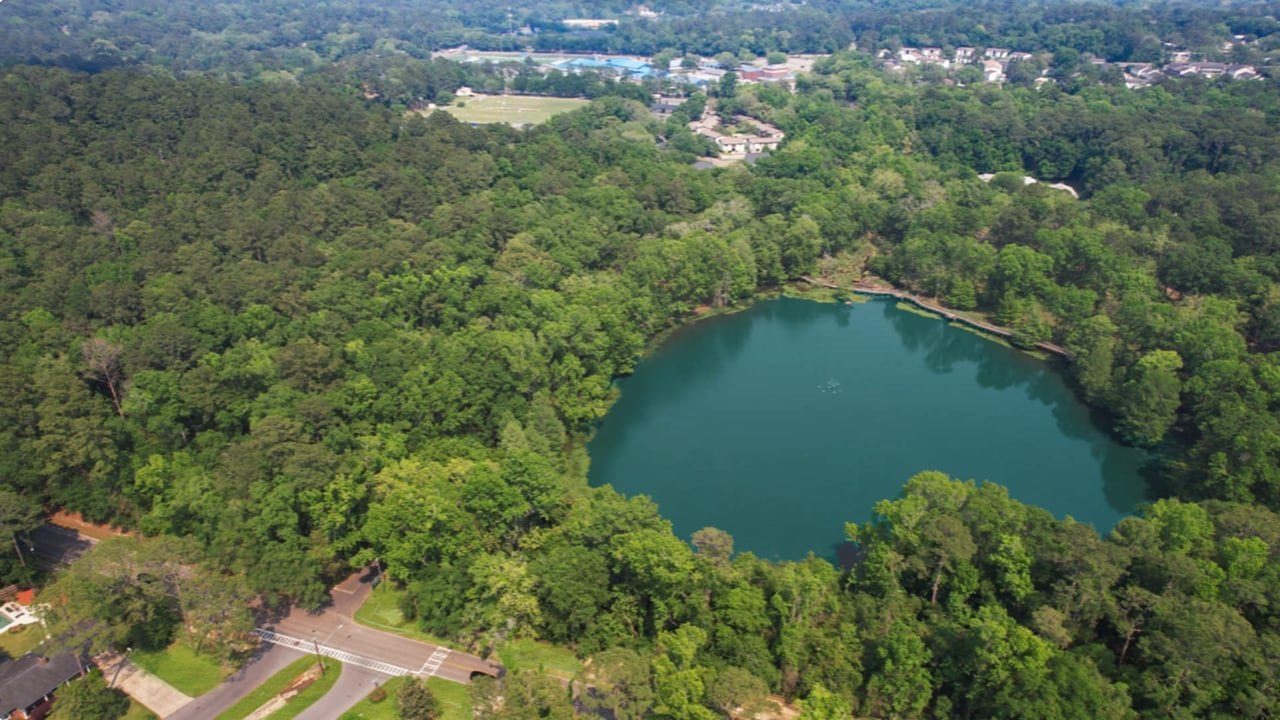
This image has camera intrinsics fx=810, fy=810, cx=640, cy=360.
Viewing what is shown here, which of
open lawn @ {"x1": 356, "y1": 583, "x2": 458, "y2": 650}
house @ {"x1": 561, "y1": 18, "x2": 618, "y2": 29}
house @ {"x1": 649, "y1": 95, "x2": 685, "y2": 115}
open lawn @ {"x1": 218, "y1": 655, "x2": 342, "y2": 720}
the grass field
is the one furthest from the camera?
house @ {"x1": 561, "y1": 18, "x2": 618, "y2": 29}

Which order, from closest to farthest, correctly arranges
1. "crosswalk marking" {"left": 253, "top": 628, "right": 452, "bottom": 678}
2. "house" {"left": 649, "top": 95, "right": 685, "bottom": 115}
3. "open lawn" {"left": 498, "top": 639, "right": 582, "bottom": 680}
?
1. "open lawn" {"left": 498, "top": 639, "right": 582, "bottom": 680}
2. "crosswalk marking" {"left": 253, "top": 628, "right": 452, "bottom": 678}
3. "house" {"left": 649, "top": 95, "right": 685, "bottom": 115}

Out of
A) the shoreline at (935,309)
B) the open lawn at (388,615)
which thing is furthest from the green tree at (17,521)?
the shoreline at (935,309)

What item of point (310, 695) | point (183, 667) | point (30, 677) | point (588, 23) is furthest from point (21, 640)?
point (588, 23)

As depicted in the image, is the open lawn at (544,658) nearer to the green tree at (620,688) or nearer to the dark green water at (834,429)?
the green tree at (620,688)

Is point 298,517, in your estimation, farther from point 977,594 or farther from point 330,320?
point 977,594

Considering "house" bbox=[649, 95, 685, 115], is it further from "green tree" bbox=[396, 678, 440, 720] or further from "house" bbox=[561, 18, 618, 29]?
"green tree" bbox=[396, 678, 440, 720]

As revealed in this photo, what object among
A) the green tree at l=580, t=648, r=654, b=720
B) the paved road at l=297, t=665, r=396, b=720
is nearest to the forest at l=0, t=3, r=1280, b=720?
the green tree at l=580, t=648, r=654, b=720

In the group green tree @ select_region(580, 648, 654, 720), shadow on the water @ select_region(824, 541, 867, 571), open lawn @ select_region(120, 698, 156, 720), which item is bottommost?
shadow on the water @ select_region(824, 541, 867, 571)
